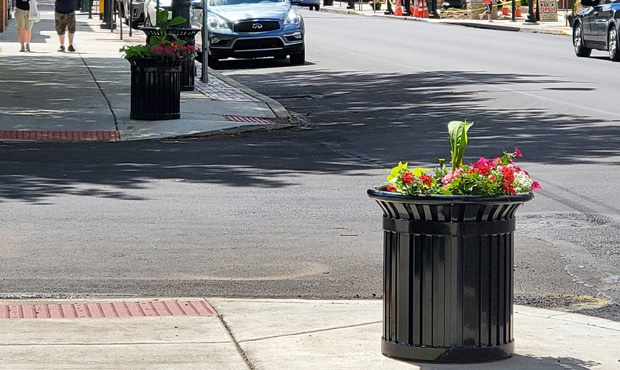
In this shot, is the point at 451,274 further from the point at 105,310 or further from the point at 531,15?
the point at 531,15

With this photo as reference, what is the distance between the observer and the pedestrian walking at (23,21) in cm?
2693

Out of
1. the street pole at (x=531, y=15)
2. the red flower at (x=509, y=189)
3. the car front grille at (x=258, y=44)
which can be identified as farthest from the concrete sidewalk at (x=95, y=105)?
the street pole at (x=531, y=15)

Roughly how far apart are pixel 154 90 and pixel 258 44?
362 inches

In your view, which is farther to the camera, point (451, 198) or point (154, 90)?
point (154, 90)

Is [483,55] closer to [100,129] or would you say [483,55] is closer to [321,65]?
[321,65]

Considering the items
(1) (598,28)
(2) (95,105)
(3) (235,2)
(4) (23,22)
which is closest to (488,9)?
(1) (598,28)

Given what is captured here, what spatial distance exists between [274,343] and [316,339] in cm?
22

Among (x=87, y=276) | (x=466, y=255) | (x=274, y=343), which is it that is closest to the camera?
(x=466, y=255)

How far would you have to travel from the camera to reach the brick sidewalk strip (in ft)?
49.5

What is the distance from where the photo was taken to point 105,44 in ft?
108

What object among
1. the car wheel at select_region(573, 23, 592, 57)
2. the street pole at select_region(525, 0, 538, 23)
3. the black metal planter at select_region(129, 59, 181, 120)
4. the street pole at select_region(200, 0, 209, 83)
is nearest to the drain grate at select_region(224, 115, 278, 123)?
the black metal planter at select_region(129, 59, 181, 120)

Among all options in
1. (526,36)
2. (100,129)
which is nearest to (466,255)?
(100,129)

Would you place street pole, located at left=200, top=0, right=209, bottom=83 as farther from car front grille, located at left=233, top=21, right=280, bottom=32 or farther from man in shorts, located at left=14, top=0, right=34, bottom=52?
man in shorts, located at left=14, top=0, right=34, bottom=52

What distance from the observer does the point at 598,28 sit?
A: 89.0 feet
